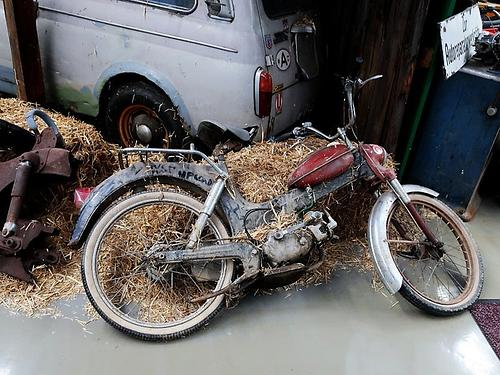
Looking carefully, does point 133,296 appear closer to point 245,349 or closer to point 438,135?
point 245,349

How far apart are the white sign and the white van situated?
1.02 metres

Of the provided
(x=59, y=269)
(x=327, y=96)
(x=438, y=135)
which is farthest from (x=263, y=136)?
(x=59, y=269)

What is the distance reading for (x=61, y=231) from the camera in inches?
133

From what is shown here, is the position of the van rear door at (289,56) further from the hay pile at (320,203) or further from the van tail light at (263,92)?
the hay pile at (320,203)

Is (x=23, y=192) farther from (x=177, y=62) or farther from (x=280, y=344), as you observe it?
(x=280, y=344)

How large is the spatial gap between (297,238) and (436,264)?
114cm

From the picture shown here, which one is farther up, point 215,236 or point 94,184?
point 215,236

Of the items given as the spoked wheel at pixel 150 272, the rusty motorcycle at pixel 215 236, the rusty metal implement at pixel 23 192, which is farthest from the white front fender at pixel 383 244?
the rusty metal implement at pixel 23 192

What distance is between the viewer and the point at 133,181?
285cm

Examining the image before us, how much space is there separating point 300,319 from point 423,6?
232 centimetres

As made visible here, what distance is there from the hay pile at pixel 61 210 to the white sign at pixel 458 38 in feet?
8.42

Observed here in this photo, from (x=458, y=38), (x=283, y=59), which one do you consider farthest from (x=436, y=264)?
(x=283, y=59)

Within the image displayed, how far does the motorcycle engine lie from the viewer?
2.81 meters

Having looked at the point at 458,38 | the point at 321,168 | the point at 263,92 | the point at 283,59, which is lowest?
the point at 321,168
